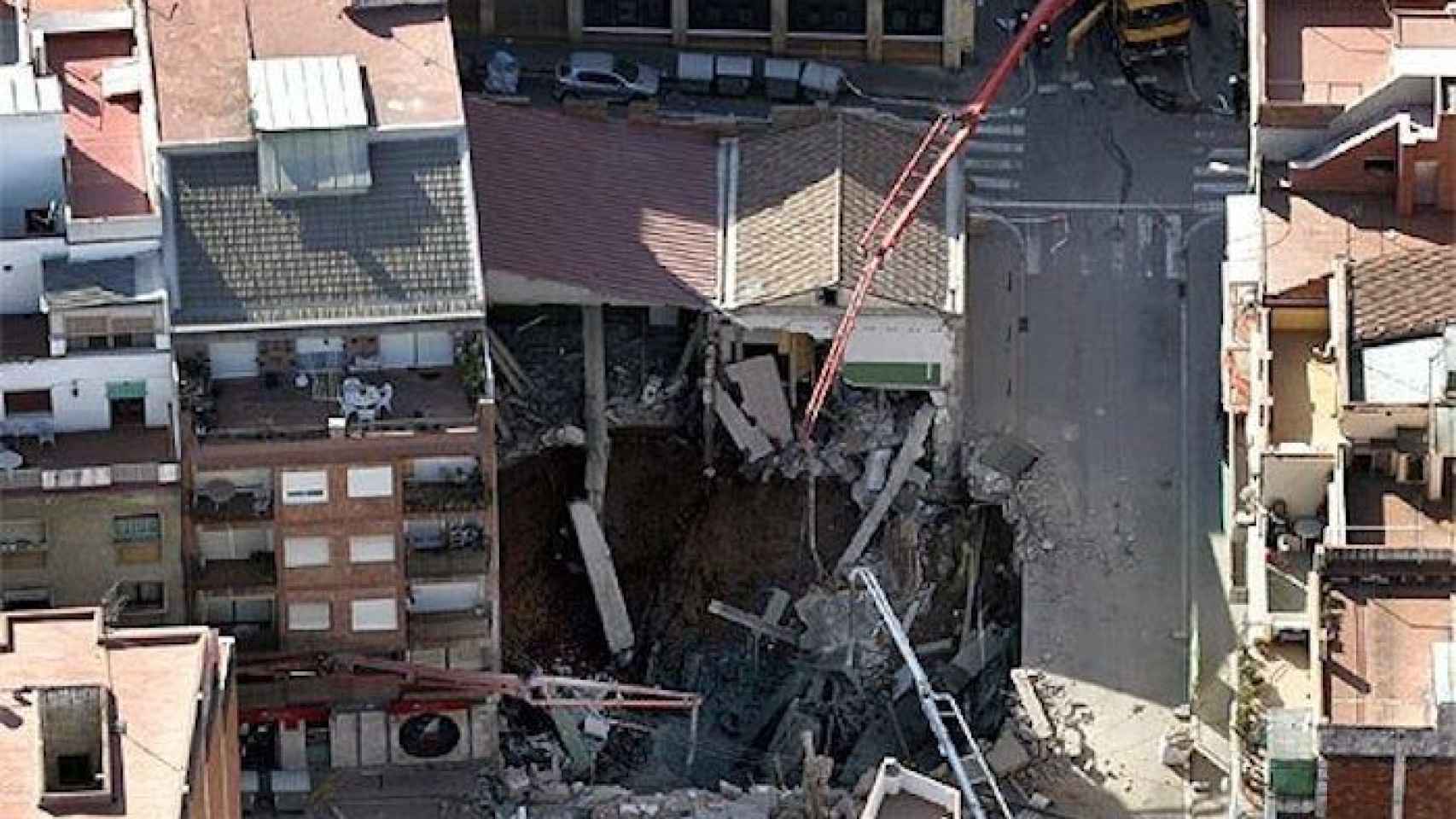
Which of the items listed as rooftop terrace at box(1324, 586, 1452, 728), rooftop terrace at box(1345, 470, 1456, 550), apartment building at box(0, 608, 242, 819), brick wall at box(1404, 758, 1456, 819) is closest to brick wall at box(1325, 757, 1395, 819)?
brick wall at box(1404, 758, 1456, 819)

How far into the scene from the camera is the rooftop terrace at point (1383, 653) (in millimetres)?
187875

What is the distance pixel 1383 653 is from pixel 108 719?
4441cm

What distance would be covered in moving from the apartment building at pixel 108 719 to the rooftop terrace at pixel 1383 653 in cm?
3888

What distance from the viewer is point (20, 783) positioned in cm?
18012

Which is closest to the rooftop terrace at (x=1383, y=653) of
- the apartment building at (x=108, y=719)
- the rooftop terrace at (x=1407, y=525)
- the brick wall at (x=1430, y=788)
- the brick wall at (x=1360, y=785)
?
the brick wall at (x=1360, y=785)

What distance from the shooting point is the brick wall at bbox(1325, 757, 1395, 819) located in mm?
186875

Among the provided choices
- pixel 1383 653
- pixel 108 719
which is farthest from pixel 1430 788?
pixel 108 719

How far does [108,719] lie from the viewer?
183m

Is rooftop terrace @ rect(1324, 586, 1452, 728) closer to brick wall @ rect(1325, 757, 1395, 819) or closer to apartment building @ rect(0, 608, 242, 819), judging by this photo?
brick wall @ rect(1325, 757, 1395, 819)

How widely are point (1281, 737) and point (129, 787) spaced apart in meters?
40.3

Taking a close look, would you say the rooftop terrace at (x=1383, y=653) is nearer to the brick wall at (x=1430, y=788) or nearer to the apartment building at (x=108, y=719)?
the brick wall at (x=1430, y=788)

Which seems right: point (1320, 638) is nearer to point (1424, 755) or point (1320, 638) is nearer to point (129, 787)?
point (1424, 755)

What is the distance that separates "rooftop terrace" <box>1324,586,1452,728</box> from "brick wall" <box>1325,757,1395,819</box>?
135cm

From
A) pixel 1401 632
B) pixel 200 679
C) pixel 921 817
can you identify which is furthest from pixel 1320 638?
pixel 200 679
